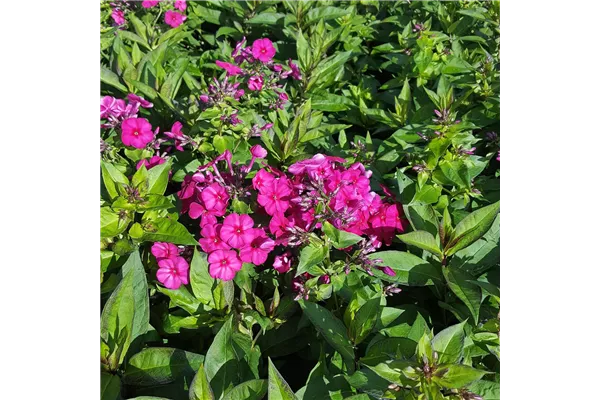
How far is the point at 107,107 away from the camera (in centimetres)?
209

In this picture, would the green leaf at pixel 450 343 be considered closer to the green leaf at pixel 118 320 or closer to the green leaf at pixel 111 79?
the green leaf at pixel 118 320

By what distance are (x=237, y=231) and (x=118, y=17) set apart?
196cm

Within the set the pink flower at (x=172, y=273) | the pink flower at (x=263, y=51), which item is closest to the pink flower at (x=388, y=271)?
the pink flower at (x=172, y=273)

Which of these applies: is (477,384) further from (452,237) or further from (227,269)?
(227,269)

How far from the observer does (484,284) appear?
4.99 feet

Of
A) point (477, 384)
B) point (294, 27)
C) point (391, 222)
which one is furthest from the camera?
point (294, 27)

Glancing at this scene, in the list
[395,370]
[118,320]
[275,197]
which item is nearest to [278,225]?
[275,197]

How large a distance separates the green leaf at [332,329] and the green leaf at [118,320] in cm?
47

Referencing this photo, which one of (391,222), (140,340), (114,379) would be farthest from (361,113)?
(114,379)

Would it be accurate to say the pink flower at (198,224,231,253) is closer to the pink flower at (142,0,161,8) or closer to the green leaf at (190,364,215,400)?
the green leaf at (190,364,215,400)

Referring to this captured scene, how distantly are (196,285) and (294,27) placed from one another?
2079 mm

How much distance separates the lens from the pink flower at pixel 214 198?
5.78ft

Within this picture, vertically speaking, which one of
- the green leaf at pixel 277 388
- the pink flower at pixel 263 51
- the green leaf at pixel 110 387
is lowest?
the green leaf at pixel 110 387

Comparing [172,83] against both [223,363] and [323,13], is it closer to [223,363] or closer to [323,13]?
[323,13]
